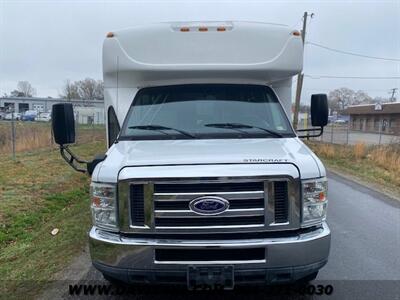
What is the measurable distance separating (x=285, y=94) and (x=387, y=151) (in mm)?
14251

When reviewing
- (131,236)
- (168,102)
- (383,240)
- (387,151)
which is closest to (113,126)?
(168,102)

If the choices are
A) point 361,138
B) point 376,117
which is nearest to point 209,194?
point 361,138

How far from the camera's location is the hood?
3.33 metres

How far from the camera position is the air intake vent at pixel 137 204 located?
325 cm

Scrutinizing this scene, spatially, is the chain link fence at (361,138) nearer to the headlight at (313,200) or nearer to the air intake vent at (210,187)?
the headlight at (313,200)

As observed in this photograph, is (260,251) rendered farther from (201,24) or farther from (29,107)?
(29,107)

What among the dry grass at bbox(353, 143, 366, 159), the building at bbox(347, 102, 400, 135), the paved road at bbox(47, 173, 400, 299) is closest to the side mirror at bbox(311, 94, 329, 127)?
the paved road at bbox(47, 173, 400, 299)

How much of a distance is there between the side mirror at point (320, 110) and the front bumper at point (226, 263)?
7.23 feet

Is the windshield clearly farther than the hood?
Yes

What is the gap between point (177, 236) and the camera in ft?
10.8

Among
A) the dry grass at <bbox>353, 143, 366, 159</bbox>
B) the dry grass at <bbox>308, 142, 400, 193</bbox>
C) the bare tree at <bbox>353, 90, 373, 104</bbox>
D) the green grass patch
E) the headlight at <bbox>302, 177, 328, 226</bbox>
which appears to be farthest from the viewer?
the bare tree at <bbox>353, 90, 373, 104</bbox>

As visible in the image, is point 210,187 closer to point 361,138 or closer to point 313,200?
point 313,200

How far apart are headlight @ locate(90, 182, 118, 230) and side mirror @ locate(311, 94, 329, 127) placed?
297cm

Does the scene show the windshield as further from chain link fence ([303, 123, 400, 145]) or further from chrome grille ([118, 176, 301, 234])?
chain link fence ([303, 123, 400, 145])
